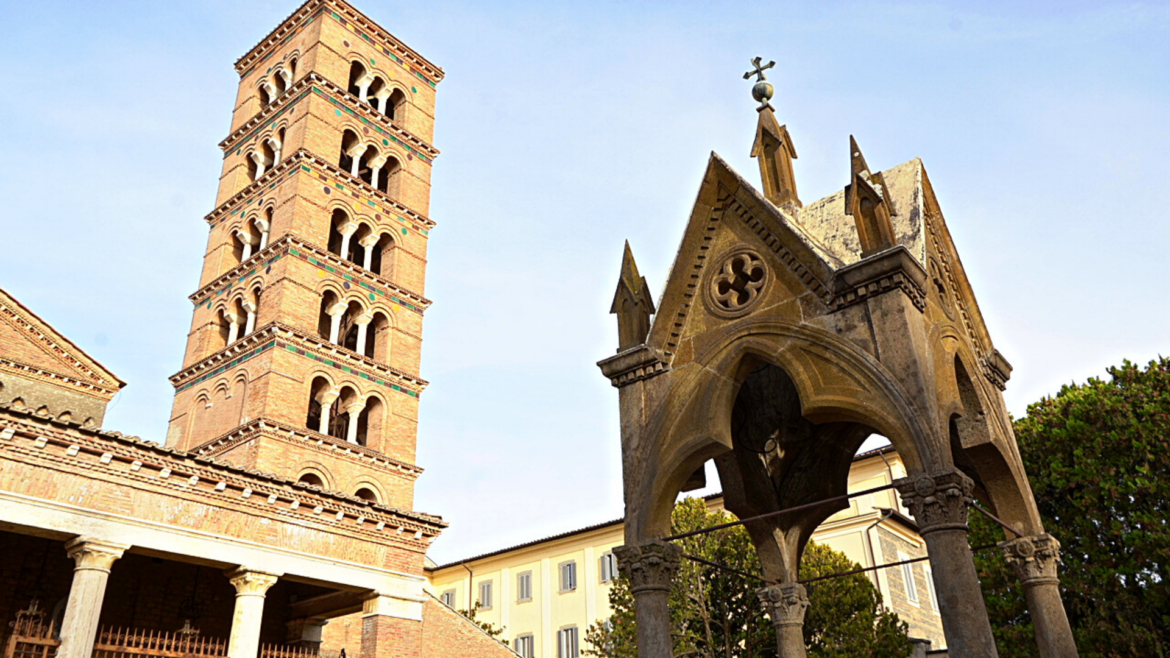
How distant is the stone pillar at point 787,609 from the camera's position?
9.06m

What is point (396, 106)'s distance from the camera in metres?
34.3

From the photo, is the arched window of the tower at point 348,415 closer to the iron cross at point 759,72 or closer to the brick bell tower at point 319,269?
the brick bell tower at point 319,269

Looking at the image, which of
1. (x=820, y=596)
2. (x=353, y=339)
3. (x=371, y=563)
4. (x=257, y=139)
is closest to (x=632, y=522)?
(x=371, y=563)

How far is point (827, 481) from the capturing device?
10.0 metres

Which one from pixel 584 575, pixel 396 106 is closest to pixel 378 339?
pixel 396 106

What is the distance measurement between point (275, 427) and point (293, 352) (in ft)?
8.32

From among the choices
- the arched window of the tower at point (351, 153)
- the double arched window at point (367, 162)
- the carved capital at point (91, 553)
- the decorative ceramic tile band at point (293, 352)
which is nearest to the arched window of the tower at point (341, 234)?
the double arched window at point (367, 162)

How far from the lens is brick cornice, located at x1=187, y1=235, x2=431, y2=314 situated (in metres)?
27.8

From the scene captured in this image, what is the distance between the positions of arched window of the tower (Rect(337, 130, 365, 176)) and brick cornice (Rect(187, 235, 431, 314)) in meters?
3.95

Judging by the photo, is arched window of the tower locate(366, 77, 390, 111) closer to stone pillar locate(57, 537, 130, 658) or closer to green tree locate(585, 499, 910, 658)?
green tree locate(585, 499, 910, 658)

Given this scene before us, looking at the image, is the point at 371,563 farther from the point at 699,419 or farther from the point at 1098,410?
the point at 1098,410

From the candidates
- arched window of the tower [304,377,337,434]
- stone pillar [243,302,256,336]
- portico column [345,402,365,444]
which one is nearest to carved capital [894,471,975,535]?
arched window of the tower [304,377,337,434]

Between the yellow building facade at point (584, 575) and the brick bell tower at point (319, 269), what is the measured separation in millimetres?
11086

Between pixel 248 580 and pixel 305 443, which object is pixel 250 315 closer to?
pixel 305 443
